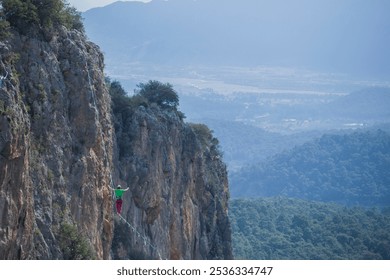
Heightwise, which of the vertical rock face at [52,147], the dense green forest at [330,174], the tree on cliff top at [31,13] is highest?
the tree on cliff top at [31,13]

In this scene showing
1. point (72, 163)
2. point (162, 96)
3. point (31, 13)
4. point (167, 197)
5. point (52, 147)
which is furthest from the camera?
point (162, 96)

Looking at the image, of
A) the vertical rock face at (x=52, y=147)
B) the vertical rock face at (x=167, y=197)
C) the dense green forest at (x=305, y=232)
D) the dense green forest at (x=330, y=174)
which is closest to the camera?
the vertical rock face at (x=52, y=147)

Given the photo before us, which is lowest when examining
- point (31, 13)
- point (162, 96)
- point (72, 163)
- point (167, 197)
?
point (167, 197)

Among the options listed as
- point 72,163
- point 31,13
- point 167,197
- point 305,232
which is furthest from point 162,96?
point 305,232

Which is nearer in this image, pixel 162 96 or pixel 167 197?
pixel 167 197

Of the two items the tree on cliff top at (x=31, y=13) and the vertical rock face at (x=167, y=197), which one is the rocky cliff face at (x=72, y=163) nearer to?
the vertical rock face at (x=167, y=197)

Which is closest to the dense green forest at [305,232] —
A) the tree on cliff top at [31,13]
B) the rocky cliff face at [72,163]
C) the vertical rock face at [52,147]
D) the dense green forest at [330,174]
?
the rocky cliff face at [72,163]

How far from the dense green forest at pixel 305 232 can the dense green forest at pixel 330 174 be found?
139 ft

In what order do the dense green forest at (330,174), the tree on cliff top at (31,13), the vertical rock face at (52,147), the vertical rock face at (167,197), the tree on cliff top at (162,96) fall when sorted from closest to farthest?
the vertical rock face at (52,147), the tree on cliff top at (31,13), the vertical rock face at (167,197), the tree on cliff top at (162,96), the dense green forest at (330,174)

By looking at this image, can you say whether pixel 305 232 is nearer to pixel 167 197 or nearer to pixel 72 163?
pixel 167 197

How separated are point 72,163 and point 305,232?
63.6 m

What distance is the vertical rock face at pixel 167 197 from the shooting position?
3158cm

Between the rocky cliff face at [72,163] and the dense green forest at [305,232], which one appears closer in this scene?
the rocky cliff face at [72,163]

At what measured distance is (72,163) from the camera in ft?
69.3
